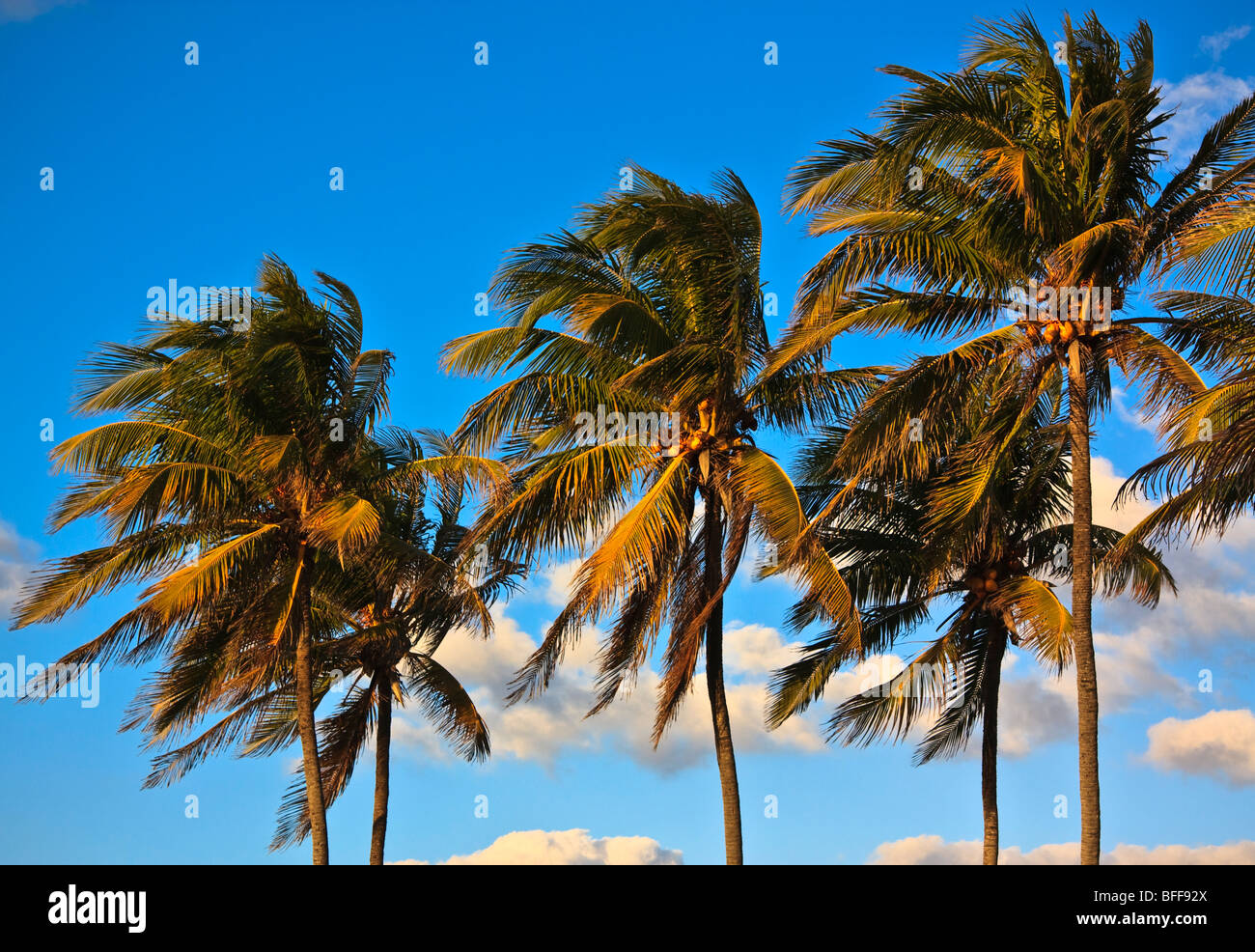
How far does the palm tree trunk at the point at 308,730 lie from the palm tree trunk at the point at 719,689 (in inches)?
262

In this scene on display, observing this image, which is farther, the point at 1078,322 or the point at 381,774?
the point at 381,774

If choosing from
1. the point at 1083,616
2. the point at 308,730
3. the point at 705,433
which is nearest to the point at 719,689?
the point at 705,433

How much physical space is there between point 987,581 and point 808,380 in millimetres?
5778

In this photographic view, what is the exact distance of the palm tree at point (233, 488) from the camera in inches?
732

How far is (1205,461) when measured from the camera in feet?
49.2

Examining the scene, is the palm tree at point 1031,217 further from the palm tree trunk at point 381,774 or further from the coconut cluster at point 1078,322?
the palm tree trunk at point 381,774

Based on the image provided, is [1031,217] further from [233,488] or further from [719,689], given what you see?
[233,488]

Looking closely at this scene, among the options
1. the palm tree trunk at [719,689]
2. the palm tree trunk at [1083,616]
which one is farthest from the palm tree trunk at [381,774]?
the palm tree trunk at [1083,616]

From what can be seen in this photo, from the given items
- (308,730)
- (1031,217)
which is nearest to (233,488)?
(308,730)

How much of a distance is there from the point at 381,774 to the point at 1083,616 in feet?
47.4

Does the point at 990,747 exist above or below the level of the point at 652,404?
below

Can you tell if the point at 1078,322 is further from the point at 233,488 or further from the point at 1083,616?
the point at 233,488

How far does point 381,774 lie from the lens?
24.0 m
